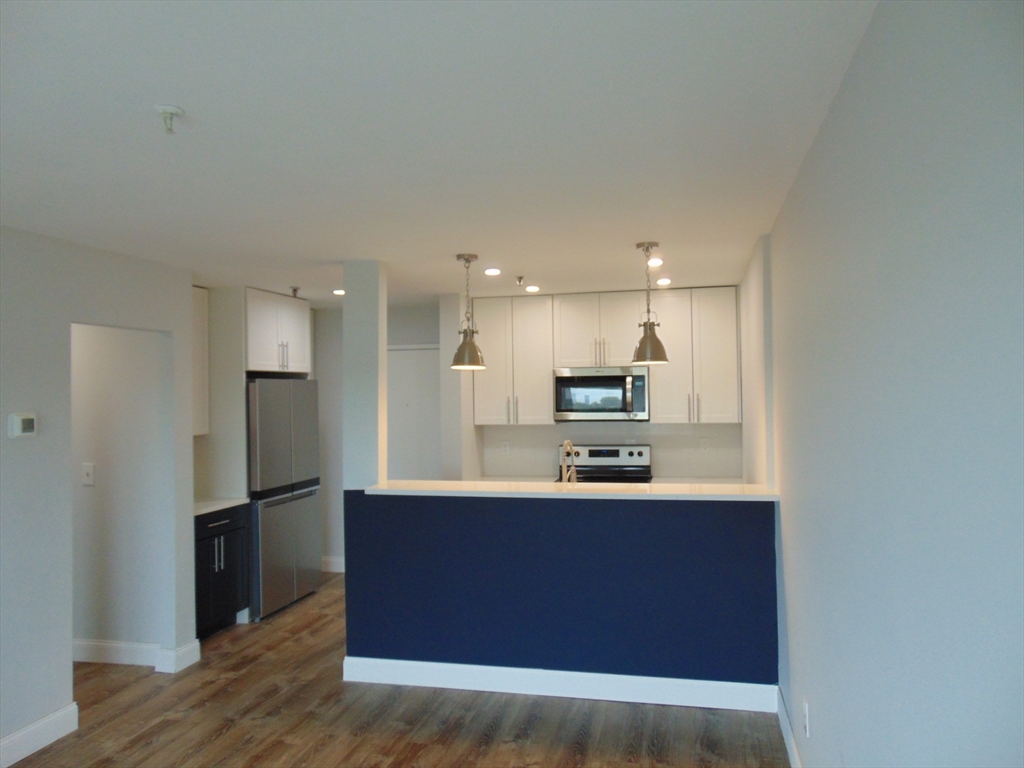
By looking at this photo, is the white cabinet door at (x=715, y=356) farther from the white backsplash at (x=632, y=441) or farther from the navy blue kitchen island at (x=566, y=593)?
the navy blue kitchen island at (x=566, y=593)

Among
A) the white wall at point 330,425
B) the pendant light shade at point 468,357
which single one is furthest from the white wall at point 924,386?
the white wall at point 330,425

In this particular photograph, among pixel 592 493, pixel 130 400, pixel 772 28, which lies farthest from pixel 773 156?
pixel 130 400

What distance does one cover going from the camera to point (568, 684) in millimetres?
3650

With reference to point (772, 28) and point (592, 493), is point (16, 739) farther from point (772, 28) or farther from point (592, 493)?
point (772, 28)

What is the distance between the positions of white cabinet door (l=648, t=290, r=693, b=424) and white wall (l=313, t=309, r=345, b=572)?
2904 mm

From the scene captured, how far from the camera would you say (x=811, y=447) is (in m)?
2.38

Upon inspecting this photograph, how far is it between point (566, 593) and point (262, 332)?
304 centimetres

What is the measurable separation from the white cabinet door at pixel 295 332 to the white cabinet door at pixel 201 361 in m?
0.56

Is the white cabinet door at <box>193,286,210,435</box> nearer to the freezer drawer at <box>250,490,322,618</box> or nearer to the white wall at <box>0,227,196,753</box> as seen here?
the freezer drawer at <box>250,490,322,618</box>

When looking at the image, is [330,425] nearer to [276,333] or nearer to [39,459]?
Result: [276,333]

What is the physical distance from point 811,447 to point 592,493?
4.81 ft

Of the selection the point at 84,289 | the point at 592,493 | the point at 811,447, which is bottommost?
the point at 592,493

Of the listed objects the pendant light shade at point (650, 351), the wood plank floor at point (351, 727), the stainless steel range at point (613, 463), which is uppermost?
the pendant light shade at point (650, 351)

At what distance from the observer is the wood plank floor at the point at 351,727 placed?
3.03 m
